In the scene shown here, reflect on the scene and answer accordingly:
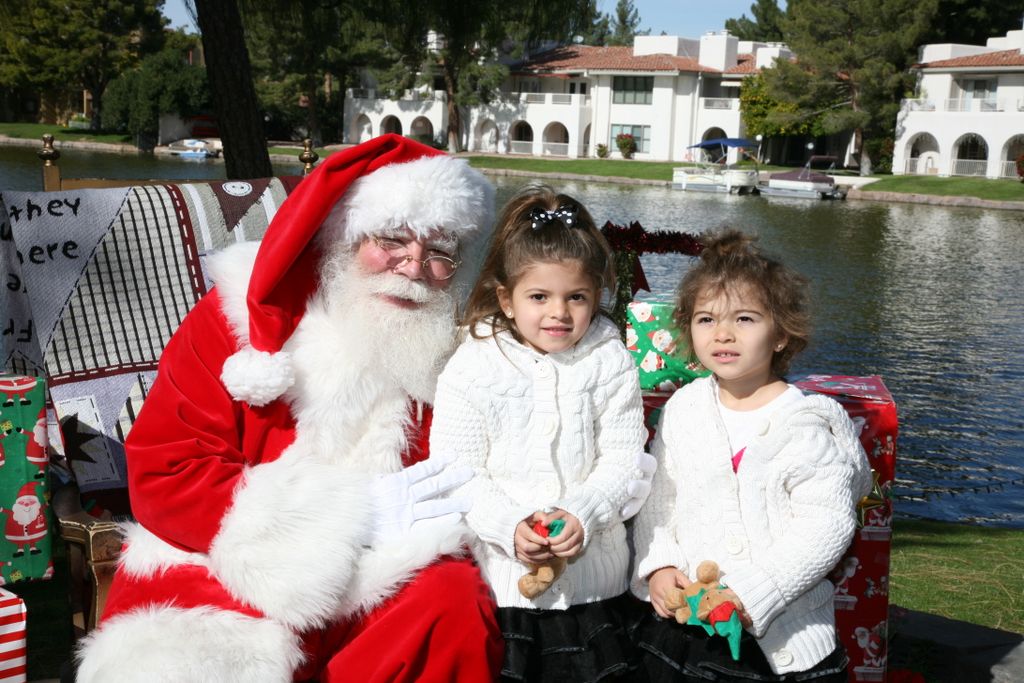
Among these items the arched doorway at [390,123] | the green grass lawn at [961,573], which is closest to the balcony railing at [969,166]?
the arched doorway at [390,123]

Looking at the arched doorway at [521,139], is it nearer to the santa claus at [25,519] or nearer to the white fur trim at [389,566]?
the santa claus at [25,519]

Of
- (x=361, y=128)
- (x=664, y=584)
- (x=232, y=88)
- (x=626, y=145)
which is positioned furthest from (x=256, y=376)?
(x=361, y=128)

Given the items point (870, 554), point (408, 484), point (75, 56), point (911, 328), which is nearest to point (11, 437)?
point (408, 484)

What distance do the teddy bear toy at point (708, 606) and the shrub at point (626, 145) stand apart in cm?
4005

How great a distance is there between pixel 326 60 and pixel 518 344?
4240 centimetres

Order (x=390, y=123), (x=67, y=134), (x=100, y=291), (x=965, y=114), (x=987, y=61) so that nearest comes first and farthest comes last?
(x=100, y=291) < (x=965, y=114) < (x=987, y=61) < (x=67, y=134) < (x=390, y=123)

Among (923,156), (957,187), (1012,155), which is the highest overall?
(1012,155)

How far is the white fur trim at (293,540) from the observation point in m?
2.24

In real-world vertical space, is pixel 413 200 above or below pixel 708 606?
above

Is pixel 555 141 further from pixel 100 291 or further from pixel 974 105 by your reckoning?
pixel 100 291

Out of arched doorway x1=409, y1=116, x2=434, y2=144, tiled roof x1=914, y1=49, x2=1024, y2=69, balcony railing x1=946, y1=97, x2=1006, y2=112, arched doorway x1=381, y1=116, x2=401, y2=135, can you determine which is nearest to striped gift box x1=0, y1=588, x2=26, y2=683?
tiled roof x1=914, y1=49, x2=1024, y2=69

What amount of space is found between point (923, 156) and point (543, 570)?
122 feet

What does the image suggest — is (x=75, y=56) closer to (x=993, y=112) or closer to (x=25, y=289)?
(x=993, y=112)

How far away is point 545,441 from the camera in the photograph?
245 cm
